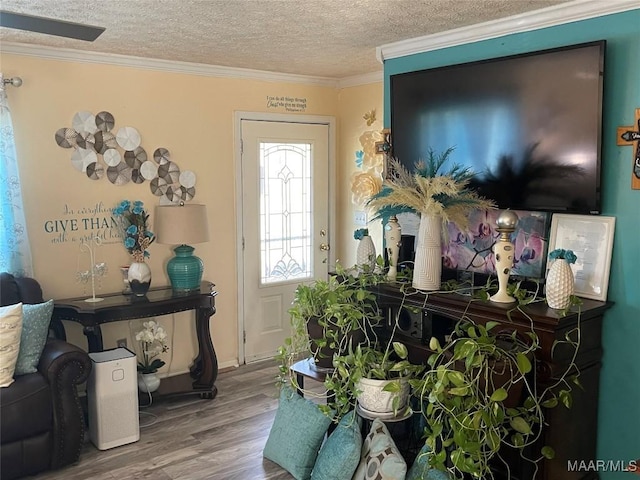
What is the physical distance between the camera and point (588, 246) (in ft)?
9.27

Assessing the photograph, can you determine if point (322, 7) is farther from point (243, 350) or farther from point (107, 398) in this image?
point (243, 350)

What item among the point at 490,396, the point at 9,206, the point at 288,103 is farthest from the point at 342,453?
the point at 288,103

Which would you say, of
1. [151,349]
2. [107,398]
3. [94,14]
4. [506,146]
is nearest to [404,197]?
[506,146]

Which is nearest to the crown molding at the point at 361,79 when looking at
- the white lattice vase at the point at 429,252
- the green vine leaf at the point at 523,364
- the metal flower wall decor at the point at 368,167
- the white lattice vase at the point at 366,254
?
the metal flower wall decor at the point at 368,167

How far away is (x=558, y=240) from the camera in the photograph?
9.60ft

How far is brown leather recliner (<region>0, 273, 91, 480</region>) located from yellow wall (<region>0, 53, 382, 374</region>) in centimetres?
85

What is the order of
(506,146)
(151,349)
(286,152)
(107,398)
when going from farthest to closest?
1. (286,152)
2. (151,349)
3. (107,398)
4. (506,146)

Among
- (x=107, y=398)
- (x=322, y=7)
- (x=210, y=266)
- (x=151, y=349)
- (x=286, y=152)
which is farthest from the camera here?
(x=286, y=152)

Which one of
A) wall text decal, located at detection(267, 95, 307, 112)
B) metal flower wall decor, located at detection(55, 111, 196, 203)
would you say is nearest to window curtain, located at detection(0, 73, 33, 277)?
metal flower wall decor, located at detection(55, 111, 196, 203)

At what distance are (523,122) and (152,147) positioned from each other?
2592 mm

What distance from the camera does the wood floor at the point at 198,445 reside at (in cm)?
311

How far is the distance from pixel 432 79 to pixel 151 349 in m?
2.72

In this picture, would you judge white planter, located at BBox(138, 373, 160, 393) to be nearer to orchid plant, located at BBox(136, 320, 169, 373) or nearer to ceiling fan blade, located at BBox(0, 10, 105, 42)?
orchid plant, located at BBox(136, 320, 169, 373)

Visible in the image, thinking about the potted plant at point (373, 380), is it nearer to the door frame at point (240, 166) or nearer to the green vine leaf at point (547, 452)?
the green vine leaf at point (547, 452)
